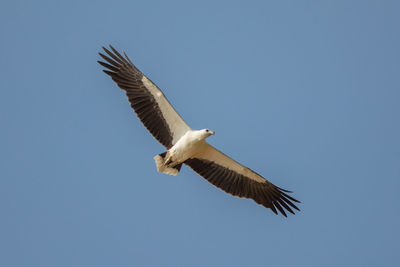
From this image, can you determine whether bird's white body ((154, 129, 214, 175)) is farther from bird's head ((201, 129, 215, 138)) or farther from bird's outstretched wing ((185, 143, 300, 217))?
bird's outstretched wing ((185, 143, 300, 217))

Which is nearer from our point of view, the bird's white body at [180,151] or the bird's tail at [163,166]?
the bird's white body at [180,151]

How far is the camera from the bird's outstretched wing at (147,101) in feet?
58.6

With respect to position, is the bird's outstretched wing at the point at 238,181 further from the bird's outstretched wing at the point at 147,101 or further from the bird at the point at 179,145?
the bird's outstretched wing at the point at 147,101

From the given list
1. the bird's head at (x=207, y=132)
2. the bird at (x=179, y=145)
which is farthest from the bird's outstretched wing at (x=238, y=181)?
the bird's head at (x=207, y=132)

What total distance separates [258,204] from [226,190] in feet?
3.63

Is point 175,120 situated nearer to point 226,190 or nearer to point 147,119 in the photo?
point 147,119

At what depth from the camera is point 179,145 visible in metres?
17.7

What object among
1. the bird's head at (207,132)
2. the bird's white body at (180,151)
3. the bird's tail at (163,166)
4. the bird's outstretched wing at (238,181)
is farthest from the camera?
the bird's outstretched wing at (238,181)

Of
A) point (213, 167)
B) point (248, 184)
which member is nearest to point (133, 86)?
point (213, 167)

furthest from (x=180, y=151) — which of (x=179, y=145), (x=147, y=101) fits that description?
(x=147, y=101)

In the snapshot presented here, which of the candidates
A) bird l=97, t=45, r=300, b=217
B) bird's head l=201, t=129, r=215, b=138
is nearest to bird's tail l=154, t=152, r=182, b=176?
bird l=97, t=45, r=300, b=217

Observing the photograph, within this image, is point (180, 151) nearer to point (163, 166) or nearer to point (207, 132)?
point (163, 166)

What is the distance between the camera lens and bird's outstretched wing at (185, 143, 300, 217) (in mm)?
18453

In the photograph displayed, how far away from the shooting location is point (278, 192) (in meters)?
18.6
